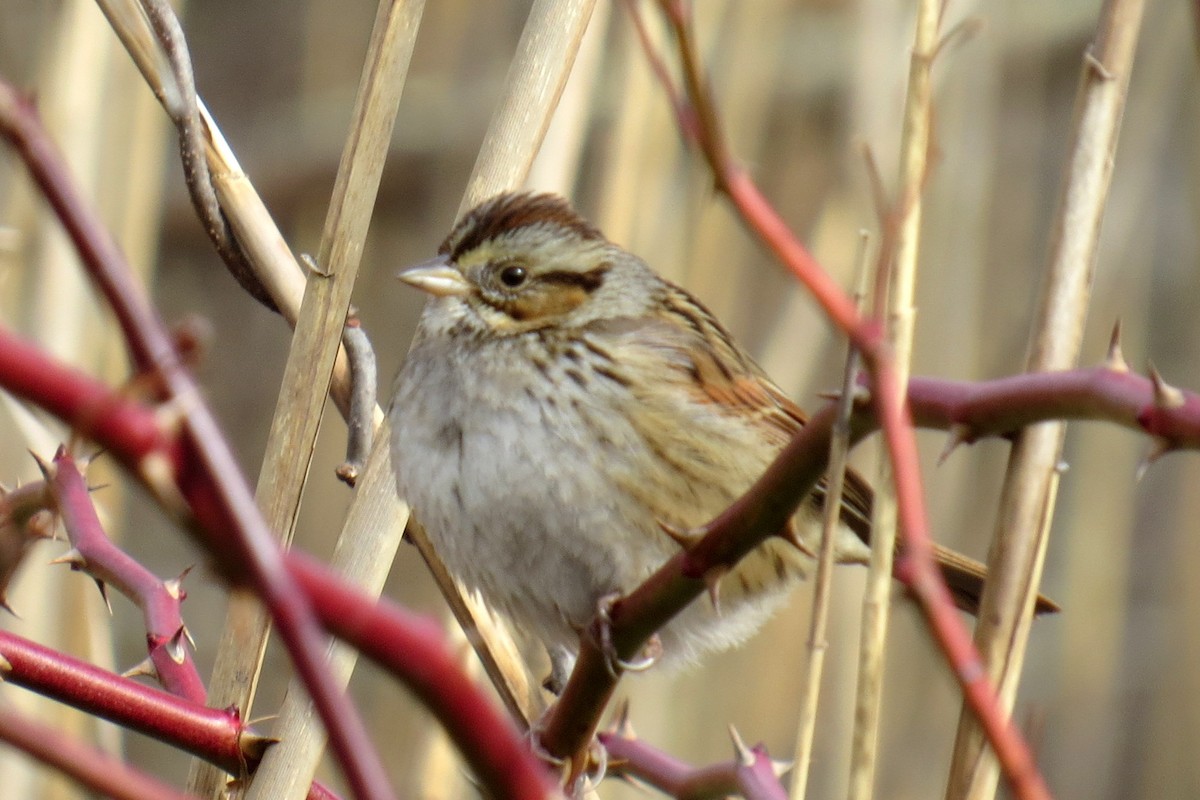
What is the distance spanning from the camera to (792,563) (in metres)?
1.86

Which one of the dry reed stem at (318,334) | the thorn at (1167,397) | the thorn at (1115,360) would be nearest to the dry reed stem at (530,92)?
the dry reed stem at (318,334)

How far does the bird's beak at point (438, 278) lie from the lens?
68.4 inches

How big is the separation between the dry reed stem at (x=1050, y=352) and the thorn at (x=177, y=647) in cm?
56

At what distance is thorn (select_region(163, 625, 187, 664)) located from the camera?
1.12 m

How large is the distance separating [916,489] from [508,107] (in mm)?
864

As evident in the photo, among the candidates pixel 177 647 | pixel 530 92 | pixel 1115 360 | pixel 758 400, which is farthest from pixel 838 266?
pixel 1115 360

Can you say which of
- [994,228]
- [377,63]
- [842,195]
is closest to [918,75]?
[377,63]

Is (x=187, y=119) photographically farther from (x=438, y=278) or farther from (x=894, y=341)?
(x=894, y=341)

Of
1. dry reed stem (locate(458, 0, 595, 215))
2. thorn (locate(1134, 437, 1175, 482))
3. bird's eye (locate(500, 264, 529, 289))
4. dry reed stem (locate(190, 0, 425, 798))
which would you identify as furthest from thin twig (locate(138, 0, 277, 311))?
thorn (locate(1134, 437, 1175, 482))

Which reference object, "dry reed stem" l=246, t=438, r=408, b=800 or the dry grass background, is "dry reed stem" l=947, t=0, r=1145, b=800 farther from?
the dry grass background

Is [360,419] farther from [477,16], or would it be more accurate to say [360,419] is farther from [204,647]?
[204,647]

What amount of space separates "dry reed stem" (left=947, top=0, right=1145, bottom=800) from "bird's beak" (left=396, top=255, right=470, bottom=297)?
83 cm

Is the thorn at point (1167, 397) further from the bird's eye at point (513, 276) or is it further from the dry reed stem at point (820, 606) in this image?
the bird's eye at point (513, 276)

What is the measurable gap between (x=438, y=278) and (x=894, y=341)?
90 cm
